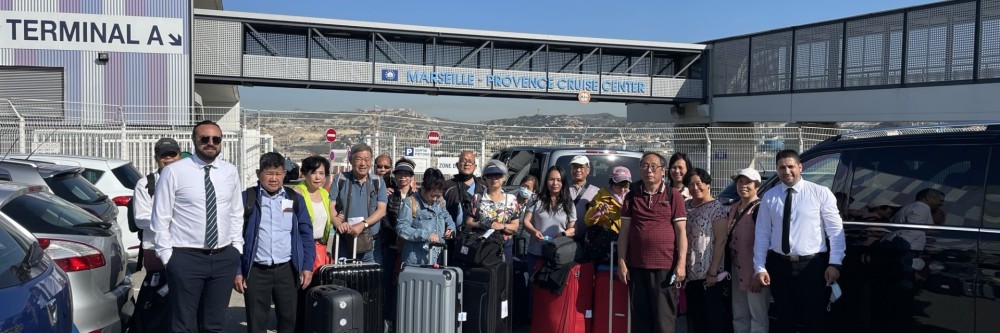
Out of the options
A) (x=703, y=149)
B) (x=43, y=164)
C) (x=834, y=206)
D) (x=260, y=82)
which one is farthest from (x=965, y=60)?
(x=43, y=164)

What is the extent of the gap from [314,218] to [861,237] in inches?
166

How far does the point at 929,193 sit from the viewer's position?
533 cm

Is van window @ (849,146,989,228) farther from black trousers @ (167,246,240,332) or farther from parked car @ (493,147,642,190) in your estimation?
parked car @ (493,147,642,190)

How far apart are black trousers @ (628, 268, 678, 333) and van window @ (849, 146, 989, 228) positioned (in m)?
1.45

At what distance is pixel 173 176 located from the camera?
18.0 ft

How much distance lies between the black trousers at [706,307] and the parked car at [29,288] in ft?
14.6

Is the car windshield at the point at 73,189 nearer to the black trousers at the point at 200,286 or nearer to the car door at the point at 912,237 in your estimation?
the black trousers at the point at 200,286

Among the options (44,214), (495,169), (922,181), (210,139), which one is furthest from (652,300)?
(44,214)

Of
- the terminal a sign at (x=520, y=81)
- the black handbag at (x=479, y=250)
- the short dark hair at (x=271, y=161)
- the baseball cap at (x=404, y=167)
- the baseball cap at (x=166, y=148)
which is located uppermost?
the terminal a sign at (x=520, y=81)

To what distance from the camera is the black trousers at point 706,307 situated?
6.55m

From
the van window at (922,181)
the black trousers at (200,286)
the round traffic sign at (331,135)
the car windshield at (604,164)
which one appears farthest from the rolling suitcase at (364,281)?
the round traffic sign at (331,135)

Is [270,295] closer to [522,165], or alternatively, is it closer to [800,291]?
[800,291]

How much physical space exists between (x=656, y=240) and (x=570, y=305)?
3.19ft

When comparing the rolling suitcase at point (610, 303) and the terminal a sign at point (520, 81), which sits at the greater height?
the terminal a sign at point (520, 81)
